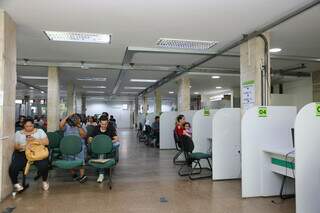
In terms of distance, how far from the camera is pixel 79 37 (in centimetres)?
516

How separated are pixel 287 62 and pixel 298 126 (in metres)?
5.00

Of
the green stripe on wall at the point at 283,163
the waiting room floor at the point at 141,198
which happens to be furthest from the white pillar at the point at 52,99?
the green stripe on wall at the point at 283,163

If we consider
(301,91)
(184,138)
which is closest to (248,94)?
(184,138)

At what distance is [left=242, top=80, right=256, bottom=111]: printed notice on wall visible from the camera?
15.9 feet

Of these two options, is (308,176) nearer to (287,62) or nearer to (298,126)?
(298,126)

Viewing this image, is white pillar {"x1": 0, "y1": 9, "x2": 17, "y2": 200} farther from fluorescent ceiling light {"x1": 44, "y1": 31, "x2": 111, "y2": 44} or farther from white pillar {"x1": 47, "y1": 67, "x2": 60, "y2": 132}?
white pillar {"x1": 47, "y1": 67, "x2": 60, "y2": 132}

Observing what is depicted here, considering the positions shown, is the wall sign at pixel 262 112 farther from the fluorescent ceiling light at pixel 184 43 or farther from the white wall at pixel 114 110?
the white wall at pixel 114 110

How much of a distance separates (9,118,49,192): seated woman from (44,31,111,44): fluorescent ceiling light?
64.5 inches

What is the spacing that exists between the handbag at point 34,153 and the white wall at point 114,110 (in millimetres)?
20474

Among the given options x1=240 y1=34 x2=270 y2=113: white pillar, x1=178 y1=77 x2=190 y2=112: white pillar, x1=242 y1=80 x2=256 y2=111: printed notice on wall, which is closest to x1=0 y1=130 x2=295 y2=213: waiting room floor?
x1=242 y1=80 x2=256 y2=111: printed notice on wall

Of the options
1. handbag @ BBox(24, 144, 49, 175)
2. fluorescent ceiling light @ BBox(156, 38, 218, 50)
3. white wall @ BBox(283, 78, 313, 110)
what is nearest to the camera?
handbag @ BBox(24, 144, 49, 175)

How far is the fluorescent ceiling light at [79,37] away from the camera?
491cm

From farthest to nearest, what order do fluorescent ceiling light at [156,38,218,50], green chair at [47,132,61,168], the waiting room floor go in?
green chair at [47,132,61,168]
fluorescent ceiling light at [156,38,218,50]
the waiting room floor

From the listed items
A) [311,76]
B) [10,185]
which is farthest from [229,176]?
[311,76]
